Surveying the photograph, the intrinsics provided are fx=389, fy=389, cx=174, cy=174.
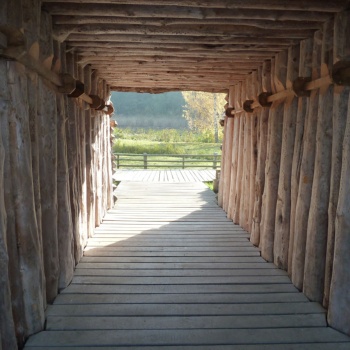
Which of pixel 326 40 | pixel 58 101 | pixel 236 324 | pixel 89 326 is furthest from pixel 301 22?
pixel 89 326

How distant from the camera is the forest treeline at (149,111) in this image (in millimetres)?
49719

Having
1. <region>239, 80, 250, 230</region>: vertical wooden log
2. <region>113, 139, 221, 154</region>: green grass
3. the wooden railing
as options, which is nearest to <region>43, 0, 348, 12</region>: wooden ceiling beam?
<region>239, 80, 250, 230</region>: vertical wooden log

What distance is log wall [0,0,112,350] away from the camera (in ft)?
10.3

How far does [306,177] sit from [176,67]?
124 inches

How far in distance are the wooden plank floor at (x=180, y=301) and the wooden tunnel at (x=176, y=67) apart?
0.69ft

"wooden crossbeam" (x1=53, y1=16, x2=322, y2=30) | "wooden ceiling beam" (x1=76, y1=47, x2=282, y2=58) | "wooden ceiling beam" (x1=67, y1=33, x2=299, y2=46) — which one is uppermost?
"wooden crossbeam" (x1=53, y1=16, x2=322, y2=30)

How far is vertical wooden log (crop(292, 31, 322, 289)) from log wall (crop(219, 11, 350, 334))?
0.01 m

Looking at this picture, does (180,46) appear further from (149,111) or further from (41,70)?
(149,111)

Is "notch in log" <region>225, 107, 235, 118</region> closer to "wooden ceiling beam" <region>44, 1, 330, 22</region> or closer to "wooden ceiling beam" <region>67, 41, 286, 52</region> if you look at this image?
"wooden ceiling beam" <region>67, 41, 286, 52</region>

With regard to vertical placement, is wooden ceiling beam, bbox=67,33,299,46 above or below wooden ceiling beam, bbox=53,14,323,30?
below

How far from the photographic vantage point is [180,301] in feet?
14.4

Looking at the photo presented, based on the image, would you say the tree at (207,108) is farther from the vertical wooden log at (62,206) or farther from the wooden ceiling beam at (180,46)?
the vertical wooden log at (62,206)

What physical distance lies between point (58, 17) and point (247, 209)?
4734 millimetres

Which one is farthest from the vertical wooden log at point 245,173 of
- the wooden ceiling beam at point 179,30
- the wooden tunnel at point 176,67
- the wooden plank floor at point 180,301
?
the wooden ceiling beam at point 179,30
